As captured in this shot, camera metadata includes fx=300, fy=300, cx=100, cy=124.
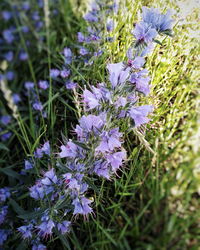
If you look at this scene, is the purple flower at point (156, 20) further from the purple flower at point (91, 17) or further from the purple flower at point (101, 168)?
the purple flower at point (91, 17)

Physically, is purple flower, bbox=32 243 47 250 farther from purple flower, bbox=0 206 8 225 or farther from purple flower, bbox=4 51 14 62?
purple flower, bbox=4 51 14 62

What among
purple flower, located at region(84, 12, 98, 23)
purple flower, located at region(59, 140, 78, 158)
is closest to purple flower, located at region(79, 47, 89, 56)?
purple flower, located at region(84, 12, 98, 23)

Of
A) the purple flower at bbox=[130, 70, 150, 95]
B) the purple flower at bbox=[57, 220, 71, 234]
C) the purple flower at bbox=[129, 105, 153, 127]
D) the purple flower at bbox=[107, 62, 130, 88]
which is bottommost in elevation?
the purple flower at bbox=[57, 220, 71, 234]

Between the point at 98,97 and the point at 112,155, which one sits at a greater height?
the point at 98,97

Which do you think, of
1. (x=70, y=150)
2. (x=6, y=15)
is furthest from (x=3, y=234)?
(x=6, y=15)

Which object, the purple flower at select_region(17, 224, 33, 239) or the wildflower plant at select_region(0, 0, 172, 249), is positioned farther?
the purple flower at select_region(17, 224, 33, 239)

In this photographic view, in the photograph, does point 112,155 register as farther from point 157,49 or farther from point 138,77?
point 157,49

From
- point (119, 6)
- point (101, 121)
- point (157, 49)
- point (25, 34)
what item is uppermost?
point (119, 6)

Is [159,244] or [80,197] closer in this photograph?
[159,244]

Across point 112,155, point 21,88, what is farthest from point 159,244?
point 21,88
